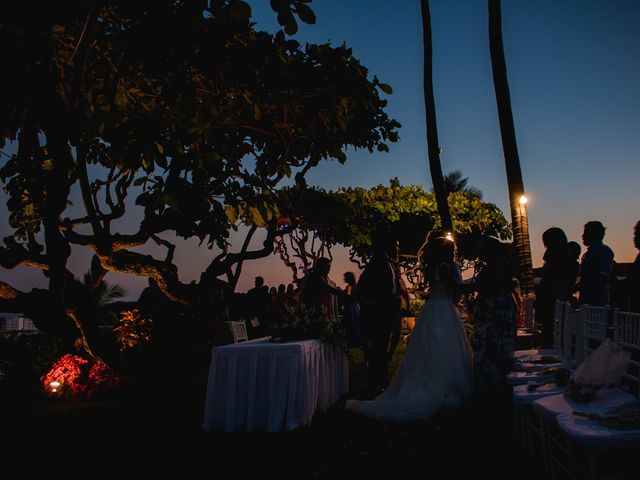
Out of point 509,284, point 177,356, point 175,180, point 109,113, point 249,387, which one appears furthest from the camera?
point 177,356

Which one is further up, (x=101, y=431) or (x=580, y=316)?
(x=580, y=316)

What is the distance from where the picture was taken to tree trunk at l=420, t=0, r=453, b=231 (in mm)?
14305

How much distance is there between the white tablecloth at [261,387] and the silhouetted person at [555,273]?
3.31 metres

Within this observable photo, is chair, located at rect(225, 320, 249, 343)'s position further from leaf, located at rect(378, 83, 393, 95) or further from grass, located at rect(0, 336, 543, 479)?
leaf, located at rect(378, 83, 393, 95)

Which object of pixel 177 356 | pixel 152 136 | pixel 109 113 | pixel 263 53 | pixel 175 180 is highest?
pixel 263 53

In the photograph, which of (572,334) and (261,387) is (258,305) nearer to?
(261,387)

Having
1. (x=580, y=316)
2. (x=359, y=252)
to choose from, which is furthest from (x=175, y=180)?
(x=359, y=252)

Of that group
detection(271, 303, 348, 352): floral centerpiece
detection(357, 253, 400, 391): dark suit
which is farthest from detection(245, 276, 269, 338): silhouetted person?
detection(271, 303, 348, 352): floral centerpiece

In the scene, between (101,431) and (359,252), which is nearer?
(101,431)

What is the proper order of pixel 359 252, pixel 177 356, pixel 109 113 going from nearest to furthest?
pixel 109 113 < pixel 177 356 < pixel 359 252

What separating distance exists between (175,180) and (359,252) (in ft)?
81.8

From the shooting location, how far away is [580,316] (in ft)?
16.4

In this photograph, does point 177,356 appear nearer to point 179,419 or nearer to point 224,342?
point 224,342

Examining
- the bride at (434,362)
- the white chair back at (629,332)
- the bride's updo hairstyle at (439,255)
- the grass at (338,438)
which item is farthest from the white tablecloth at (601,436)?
the bride's updo hairstyle at (439,255)
